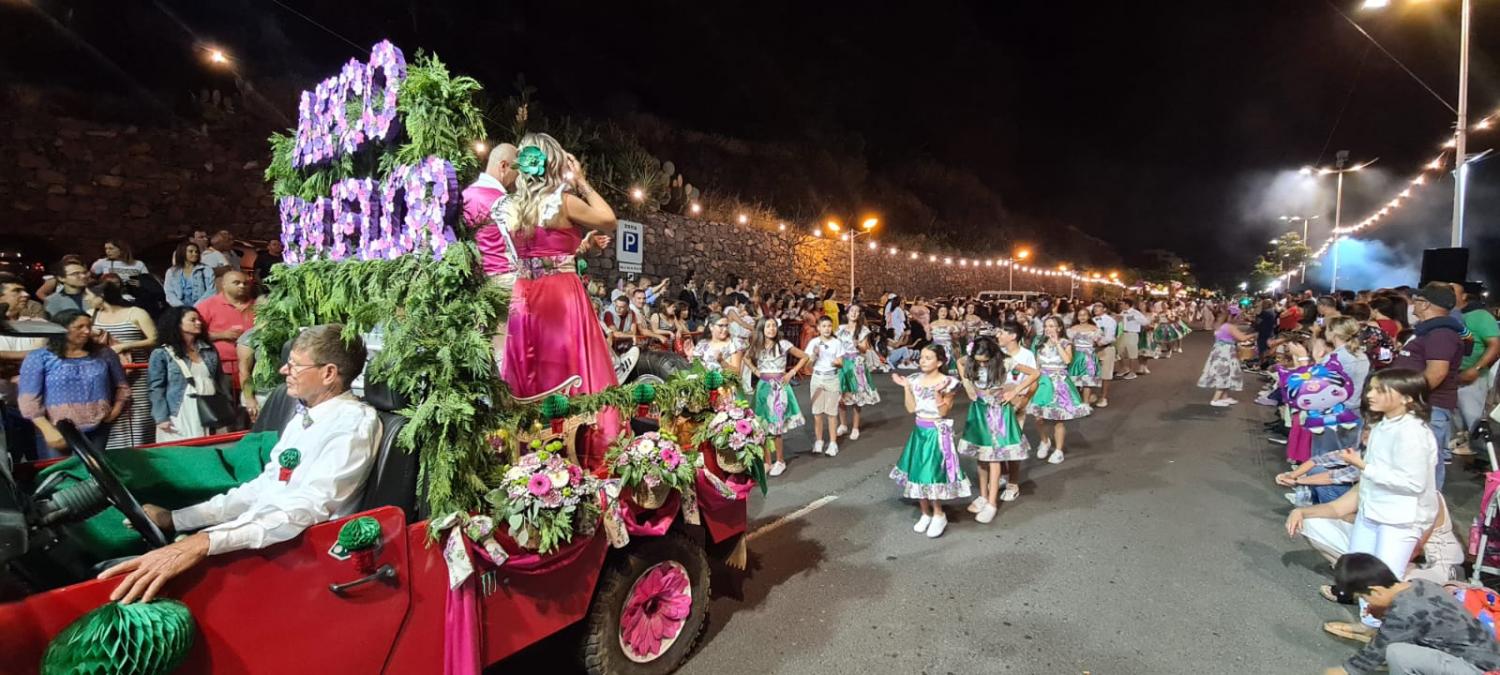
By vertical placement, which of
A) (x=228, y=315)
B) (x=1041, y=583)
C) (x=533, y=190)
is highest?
(x=533, y=190)

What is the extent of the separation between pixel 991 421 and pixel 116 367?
713 centimetres

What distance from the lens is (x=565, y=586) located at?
9.36ft

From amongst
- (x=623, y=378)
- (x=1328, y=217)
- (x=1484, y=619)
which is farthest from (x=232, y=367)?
(x=1328, y=217)

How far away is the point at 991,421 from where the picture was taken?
234 inches

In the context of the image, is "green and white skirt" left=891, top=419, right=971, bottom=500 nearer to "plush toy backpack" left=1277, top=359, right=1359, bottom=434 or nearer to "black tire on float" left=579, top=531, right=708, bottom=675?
"black tire on float" left=579, top=531, right=708, bottom=675

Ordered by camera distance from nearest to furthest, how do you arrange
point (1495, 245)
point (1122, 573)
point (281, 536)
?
point (281, 536) → point (1122, 573) → point (1495, 245)

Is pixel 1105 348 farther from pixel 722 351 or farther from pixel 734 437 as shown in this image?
pixel 734 437

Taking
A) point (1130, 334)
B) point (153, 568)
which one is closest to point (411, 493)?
point (153, 568)

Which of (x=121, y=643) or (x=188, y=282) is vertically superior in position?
(x=188, y=282)

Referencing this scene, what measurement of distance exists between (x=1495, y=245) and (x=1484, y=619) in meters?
31.3

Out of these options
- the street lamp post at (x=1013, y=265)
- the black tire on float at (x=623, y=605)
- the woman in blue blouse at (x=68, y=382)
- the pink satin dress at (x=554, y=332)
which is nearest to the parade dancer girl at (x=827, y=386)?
the black tire on float at (x=623, y=605)

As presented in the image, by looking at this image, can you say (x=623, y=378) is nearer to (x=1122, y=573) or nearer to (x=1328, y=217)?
(x=1122, y=573)

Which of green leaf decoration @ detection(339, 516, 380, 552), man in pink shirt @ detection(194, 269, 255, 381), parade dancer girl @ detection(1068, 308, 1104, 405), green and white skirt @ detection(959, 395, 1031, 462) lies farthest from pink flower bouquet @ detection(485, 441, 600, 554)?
parade dancer girl @ detection(1068, 308, 1104, 405)

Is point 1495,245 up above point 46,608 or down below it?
above
